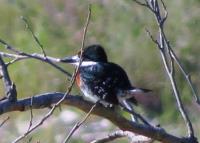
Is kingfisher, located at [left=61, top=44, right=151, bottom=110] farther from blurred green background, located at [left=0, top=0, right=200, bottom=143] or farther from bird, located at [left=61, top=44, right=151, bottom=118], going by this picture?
blurred green background, located at [left=0, top=0, right=200, bottom=143]

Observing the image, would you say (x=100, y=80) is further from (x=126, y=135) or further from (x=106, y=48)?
(x=106, y=48)

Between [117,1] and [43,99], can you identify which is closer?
[43,99]

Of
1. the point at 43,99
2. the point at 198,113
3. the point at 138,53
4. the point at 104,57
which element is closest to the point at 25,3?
the point at 138,53

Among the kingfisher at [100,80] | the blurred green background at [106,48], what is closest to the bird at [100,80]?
the kingfisher at [100,80]

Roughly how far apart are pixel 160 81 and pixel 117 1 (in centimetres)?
76

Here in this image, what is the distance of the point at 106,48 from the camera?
275 inches

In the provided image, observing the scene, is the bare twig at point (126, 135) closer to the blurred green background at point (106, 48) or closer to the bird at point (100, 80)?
the bird at point (100, 80)

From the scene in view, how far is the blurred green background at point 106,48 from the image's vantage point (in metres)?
6.60

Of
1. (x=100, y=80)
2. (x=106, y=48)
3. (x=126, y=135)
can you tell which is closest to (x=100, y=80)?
(x=100, y=80)

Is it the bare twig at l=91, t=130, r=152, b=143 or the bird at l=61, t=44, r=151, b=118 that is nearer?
the bare twig at l=91, t=130, r=152, b=143

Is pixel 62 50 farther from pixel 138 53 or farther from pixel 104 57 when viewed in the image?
pixel 104 57

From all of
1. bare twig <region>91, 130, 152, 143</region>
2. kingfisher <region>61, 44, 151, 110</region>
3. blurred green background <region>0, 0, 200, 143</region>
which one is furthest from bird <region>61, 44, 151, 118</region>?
blurred green background <region>0, 0, 200, 143</region>

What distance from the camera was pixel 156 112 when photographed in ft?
22.8

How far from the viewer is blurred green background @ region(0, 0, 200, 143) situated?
6.60 m
